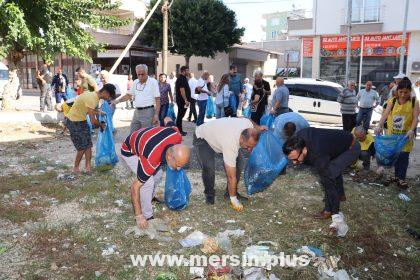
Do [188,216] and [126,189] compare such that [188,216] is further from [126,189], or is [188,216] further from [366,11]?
[366,11]

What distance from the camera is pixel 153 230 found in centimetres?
396

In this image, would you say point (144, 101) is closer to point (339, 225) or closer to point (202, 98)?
point (339, 225)

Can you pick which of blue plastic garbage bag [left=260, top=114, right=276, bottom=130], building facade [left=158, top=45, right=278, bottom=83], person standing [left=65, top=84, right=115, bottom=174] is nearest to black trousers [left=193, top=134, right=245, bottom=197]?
person standing [left=65, top=84, right=115, bottom=174]

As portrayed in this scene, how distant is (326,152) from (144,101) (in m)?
3.31

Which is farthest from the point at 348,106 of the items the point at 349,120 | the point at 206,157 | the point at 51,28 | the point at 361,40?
the point at 361,40

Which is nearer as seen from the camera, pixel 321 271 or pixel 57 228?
pixel 321 271

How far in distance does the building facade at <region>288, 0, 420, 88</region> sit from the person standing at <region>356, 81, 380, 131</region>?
44.9ft

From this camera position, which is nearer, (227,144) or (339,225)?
(339,225)

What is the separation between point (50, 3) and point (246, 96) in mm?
6765

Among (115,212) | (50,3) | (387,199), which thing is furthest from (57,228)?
(50,3)

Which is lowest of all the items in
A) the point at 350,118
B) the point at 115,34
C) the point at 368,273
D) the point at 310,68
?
the point at 368,273

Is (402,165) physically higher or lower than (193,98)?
lower

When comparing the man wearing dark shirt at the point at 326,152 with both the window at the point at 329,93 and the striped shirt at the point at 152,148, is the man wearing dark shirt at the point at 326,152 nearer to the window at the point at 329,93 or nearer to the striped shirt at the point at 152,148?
the striped shirt at the point at 152,148

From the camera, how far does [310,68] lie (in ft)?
83.8
